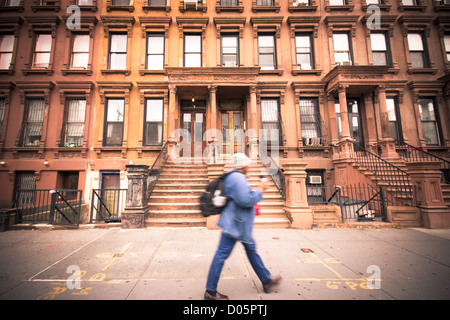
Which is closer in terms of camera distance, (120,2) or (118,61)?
(118,61)

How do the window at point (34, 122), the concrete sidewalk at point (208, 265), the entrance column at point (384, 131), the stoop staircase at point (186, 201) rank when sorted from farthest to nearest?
the window at point (34, 122), the entrance column at point (384, 131), the stoop staircase at point (186, 201), the concrete sidewalk at point (208, 265)

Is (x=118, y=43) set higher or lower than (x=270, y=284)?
higher

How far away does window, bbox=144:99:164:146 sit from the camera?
34.1 ft

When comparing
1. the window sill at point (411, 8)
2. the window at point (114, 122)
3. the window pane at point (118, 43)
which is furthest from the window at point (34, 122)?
the window sill at point (411, 8)

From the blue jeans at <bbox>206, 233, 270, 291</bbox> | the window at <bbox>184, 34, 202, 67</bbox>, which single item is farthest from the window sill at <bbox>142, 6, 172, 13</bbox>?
the blue jeans at <bbox>206, 233, 270, 291</bbox>

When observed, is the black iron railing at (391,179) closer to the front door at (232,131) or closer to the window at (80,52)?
the front door at (232,131)

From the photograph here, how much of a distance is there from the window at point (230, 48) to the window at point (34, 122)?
34.1 feet

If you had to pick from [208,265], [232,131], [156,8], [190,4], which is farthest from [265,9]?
[208,265]

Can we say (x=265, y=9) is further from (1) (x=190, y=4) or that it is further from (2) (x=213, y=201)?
(2) (x=213, y=201)

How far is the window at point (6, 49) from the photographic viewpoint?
10344 mm

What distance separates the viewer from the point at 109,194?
9.61 metres

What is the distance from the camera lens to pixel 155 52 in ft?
35.6

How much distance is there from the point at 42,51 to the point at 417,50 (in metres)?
21.5

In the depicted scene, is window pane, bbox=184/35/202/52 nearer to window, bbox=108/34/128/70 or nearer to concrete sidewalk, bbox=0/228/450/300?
window, bbox=108/34/128/70
